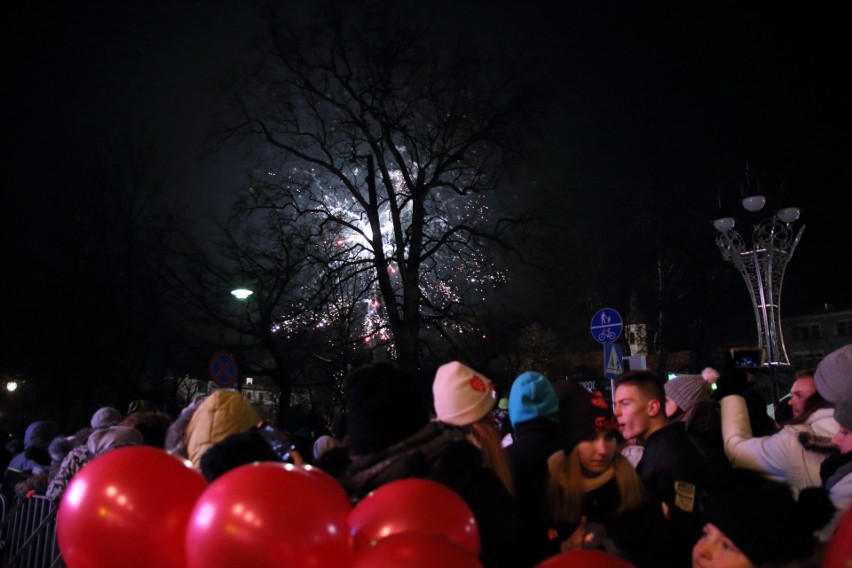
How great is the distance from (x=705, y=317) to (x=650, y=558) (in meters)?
25.1

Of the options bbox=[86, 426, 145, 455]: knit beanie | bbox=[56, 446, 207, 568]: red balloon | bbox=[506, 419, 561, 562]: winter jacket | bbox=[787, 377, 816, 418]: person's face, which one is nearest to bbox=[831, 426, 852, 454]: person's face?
bbox=[506, 419, 561, 562]: winter jacket

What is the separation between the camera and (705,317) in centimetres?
2642

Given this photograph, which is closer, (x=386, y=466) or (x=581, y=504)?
(x=386, y=466)

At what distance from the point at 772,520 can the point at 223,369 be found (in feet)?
37.8

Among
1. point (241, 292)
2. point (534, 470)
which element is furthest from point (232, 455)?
point (241, 292)

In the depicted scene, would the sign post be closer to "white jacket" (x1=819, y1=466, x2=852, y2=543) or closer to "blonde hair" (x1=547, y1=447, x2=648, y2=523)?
"blonde hair" (x1=547, y1=447, x2=648, y2=523)

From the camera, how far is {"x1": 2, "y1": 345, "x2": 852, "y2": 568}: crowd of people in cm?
252

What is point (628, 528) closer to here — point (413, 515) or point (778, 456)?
point (778, 456)

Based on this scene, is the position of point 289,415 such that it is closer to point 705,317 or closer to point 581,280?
point 581,280

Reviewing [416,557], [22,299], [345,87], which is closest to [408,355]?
[345,87]

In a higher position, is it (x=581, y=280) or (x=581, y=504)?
(x=581, y=280)

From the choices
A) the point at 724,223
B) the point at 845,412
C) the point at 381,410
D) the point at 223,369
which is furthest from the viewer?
the point at 724,223

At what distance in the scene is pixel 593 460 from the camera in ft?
11.5

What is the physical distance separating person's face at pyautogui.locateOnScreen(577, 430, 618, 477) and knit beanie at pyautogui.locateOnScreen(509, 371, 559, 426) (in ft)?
0.91
